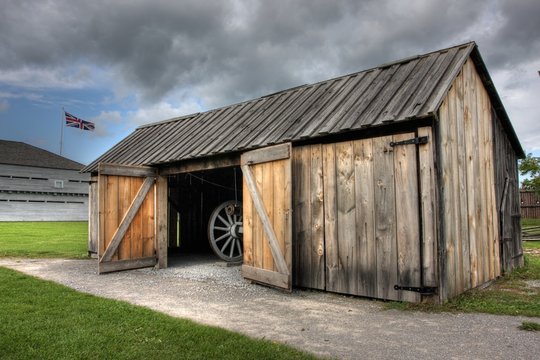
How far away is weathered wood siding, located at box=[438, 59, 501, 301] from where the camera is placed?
6641mm

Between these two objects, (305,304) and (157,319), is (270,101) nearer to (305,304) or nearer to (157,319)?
(305,304)

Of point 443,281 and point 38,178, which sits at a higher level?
point 38,178

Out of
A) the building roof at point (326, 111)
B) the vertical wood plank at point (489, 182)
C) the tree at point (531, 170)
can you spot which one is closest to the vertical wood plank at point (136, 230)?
the building roof at point (326, 111)

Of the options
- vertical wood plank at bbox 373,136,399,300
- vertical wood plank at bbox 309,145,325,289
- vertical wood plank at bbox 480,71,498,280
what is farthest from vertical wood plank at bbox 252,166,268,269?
vertical wood plank at bbox 480,71,498,280

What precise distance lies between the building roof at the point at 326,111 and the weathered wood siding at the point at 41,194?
2653 centimetres

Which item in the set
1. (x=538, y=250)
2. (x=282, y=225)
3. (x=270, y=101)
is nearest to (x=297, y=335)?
(x=282, y=225)

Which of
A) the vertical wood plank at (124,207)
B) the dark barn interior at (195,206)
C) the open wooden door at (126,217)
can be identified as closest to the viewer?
the open wooden door at (126,217)

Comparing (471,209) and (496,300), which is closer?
(496,300)

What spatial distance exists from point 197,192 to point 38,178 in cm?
2682

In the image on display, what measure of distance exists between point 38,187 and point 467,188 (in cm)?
3620

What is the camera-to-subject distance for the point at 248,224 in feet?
27.3

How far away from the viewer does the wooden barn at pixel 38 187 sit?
33.5 meters

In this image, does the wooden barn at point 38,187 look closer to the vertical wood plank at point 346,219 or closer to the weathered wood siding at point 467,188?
the vertical wood plank at point 346,219

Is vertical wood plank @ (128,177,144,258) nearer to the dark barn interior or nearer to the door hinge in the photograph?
the dark barn interior
